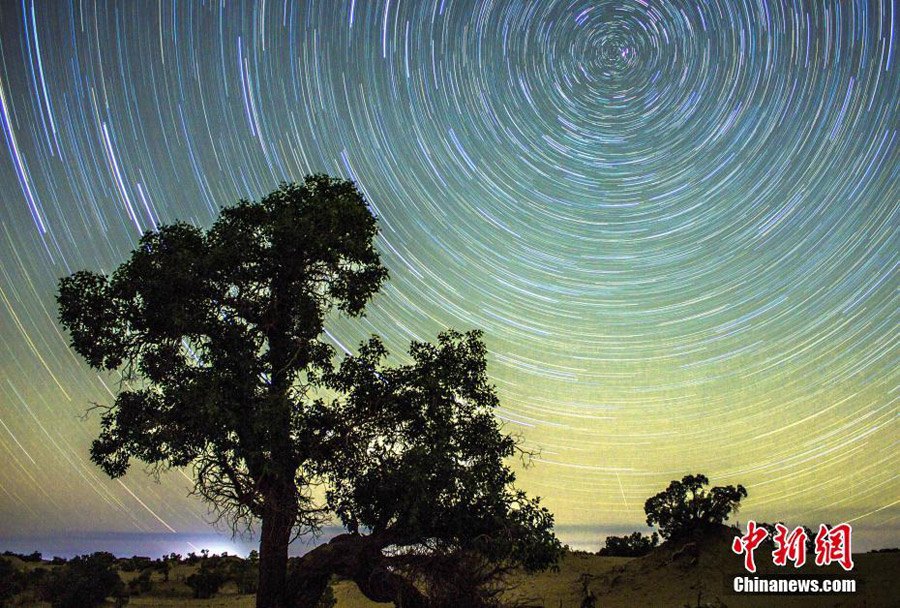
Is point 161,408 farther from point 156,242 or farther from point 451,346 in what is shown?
point 451,346

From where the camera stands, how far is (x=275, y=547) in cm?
1535

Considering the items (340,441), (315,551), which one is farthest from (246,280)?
(315,551)

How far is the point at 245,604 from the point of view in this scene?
26797mm

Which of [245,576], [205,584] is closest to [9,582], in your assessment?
[205,584]

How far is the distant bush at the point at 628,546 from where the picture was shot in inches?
1785

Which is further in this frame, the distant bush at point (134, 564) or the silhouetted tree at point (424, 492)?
the distant bush at point (134, 564)

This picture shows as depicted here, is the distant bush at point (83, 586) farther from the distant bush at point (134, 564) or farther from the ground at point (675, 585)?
the distant bush at point (134, 564)

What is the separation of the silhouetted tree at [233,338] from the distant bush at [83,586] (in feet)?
34.5

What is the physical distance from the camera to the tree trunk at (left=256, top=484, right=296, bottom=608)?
1504 centimetres

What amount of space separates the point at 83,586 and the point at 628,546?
114ft

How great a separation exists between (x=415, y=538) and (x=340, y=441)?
2.85 meters

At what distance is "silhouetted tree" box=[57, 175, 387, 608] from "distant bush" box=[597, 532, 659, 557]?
35.9 meters

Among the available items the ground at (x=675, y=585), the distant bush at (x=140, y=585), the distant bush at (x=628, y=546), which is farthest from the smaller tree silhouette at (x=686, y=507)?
the distant bush at (x=140, y=585)
